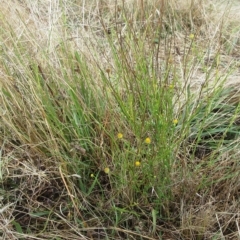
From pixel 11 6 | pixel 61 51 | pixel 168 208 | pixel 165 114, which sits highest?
pixel 11 6

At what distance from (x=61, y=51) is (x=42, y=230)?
0.67 m

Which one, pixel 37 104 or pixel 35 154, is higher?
pixel 37 104

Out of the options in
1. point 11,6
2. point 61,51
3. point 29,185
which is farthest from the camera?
point 11,6

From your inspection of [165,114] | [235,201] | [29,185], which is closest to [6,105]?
[29,185]

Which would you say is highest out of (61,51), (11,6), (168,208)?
(11,6)

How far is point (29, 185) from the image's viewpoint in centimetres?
135

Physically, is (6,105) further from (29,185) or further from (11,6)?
(11,6)

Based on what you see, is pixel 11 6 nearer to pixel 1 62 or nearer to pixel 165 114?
pixel 1 62

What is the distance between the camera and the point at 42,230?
4.02 feet

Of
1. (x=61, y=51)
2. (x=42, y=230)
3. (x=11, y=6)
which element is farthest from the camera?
(x=11, y=6)

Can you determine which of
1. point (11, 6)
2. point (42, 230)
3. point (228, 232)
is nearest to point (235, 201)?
point (228, 232)

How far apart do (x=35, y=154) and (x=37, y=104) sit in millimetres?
165

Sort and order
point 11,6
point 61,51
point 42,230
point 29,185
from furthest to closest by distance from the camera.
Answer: point 11,6 < point 61,51 < point 29,185 < point 42,230

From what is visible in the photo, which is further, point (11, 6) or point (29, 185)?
point (11, 6)
